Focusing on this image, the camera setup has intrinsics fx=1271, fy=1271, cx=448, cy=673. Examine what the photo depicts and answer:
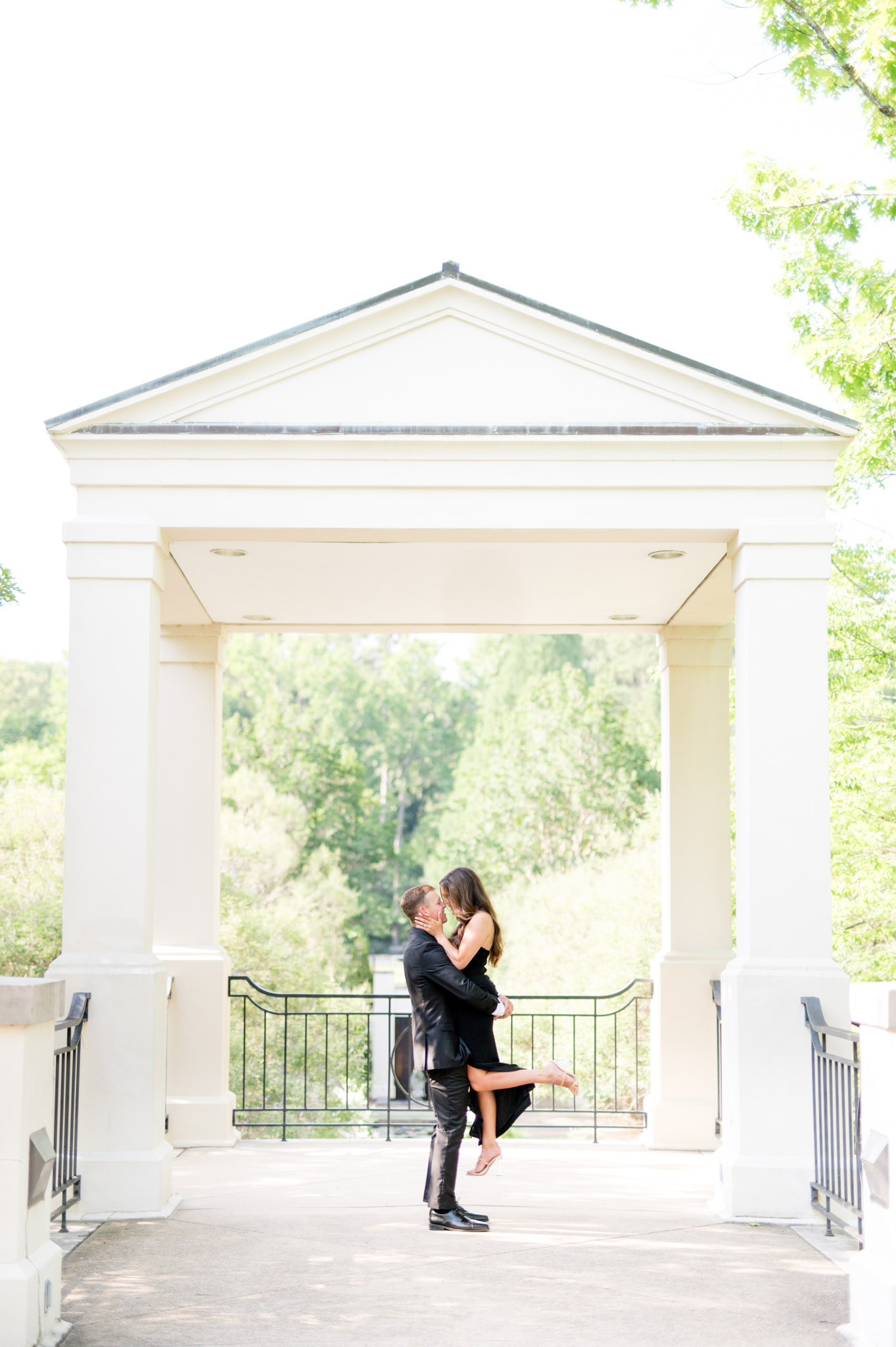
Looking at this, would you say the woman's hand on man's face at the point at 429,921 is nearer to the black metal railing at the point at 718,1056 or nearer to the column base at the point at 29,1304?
the column base at the point at 29,1304

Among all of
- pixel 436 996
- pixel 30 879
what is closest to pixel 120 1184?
pixel 436 996

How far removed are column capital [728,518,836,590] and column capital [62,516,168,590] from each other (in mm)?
3198

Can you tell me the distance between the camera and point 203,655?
9242 mm

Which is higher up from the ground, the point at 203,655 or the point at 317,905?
the point at 203,655

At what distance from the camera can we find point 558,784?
98.7 feet

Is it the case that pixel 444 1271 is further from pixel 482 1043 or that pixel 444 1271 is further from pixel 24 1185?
pixel 24 1185

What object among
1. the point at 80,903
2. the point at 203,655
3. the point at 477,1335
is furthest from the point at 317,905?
the point at 477,1335

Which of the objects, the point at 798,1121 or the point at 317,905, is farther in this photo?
the point at 317,905

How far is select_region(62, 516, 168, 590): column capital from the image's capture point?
6.79 metres

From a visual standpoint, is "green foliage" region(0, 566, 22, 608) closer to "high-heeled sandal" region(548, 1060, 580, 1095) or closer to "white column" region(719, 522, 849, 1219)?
"white column" region(719, 522, 849, 1219)

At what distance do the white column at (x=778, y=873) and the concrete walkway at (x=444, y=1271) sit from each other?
1.28 feet

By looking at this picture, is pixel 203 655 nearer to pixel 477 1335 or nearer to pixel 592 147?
pixel 477 1335

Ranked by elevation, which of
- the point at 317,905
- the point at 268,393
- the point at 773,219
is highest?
the point at 773,219

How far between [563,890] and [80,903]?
18.6m
